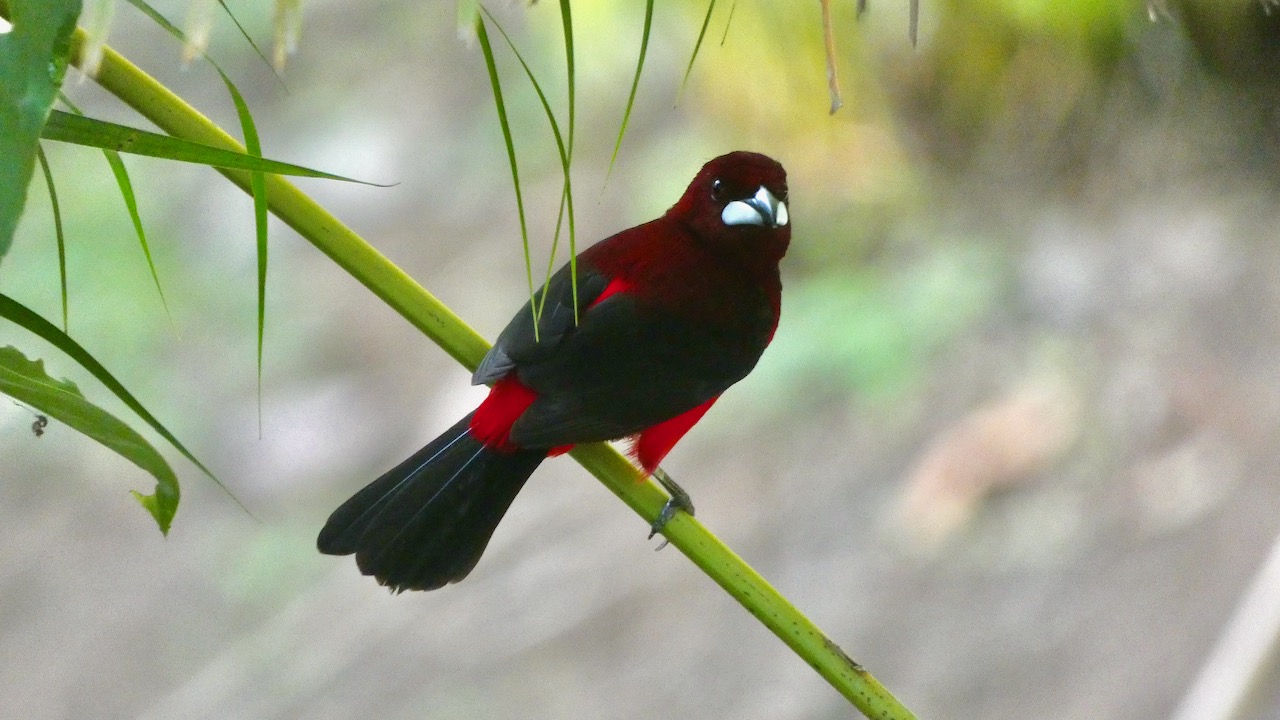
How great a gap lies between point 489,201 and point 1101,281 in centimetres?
254

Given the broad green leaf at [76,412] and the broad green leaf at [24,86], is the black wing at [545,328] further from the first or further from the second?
the broad green leaf at [24,86]

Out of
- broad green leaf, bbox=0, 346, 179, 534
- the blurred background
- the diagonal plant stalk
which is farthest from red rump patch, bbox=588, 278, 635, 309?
the blurred background

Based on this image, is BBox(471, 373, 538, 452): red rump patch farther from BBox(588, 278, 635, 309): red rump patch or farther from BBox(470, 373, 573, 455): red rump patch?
BBox(588, 278, 635, 309): red rump patch

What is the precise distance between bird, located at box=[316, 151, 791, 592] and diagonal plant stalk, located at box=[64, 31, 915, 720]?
1.70ft

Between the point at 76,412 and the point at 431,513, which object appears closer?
the point at 76,412

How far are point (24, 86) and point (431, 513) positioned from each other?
49.9 inches

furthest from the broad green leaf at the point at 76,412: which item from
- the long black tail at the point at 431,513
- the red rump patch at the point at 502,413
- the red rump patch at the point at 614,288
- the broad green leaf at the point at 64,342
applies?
the red rump patch at the point at 614,288

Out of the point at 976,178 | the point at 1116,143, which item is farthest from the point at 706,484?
the point at 1116,143

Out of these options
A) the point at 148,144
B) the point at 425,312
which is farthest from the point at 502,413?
the point at 148,144

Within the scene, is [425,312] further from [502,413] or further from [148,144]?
[502,413]

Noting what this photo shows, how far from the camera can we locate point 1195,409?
444cm

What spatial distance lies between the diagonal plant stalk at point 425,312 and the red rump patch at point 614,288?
27.4 inches

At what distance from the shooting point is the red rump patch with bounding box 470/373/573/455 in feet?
6.86

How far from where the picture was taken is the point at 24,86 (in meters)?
0.81
